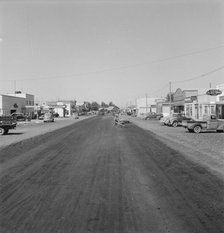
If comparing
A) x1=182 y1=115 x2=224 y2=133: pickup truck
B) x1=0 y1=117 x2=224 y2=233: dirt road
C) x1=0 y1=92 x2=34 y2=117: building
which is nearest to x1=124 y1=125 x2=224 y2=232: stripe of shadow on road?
x1=0 y1=117 x2=224 y2=233: dirt road

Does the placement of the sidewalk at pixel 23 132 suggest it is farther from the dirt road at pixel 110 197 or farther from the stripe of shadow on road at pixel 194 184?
the stripe of shadow on road at pixel 194 184

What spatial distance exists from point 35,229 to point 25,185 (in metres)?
3.48

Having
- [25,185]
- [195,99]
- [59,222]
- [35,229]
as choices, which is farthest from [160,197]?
[195,99]

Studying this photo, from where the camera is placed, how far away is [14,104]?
266 ft

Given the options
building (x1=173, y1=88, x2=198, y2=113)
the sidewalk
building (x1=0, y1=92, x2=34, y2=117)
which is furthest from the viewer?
building (x1=0, y1=92, x2=34, y2=117)

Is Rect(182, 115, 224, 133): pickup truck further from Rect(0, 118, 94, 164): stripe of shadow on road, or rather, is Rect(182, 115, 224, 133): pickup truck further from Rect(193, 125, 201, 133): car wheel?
Rect(0, 118, 94, 164): stripe of shadow on road

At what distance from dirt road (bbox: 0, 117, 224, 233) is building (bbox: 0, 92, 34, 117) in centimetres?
6389

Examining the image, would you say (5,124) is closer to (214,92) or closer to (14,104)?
(214,92)

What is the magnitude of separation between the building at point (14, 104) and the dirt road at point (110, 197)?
2516 inches

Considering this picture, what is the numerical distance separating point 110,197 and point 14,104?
77704mm

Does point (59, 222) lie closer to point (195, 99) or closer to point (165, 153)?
point (165, 153)

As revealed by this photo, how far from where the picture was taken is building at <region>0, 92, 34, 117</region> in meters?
72.9

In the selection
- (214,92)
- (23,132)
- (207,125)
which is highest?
(214,92)

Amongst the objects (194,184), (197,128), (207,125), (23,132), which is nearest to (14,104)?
(23,132)
